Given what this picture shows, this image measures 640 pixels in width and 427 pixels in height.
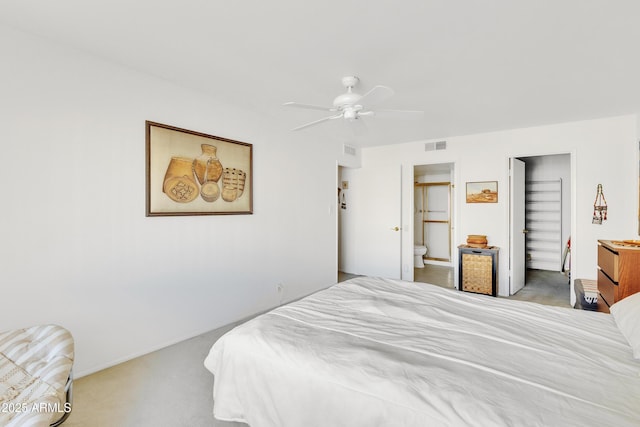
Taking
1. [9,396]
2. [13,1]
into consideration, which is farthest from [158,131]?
[9,396]

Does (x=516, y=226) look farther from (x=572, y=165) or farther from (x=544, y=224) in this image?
(x=544, y=224)

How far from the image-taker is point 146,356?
2.70 metres

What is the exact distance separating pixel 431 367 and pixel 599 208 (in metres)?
3.97

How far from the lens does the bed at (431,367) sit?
114cm

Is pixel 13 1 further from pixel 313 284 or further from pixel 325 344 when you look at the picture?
pixel 313 284

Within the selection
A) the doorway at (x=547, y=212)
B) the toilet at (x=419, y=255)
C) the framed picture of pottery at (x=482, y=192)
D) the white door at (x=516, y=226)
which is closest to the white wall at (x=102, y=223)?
the framed picture of pottery at (x=482, y=192)

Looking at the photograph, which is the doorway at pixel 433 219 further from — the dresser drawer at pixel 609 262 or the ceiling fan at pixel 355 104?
the ceiling fan at pixel 355 104

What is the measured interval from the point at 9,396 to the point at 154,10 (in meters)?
2.04

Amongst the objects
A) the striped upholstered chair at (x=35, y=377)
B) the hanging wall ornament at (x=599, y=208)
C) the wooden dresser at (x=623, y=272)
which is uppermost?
the hanging wall ornament at (x=599, y=208)

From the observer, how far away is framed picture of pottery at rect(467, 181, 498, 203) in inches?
182

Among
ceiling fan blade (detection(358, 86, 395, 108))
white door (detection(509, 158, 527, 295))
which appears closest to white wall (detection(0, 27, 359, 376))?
ceiling fan blade (detection(358, 86, 395, 108))

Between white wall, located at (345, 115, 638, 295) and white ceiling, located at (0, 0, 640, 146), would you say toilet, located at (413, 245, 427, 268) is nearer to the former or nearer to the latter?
white wall, located at (345, 115, 638, 295)

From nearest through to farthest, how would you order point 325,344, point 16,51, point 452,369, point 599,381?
point 599,381
point 452,369
point 325,344
point 16,51

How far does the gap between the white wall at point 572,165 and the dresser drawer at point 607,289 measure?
108 cm
